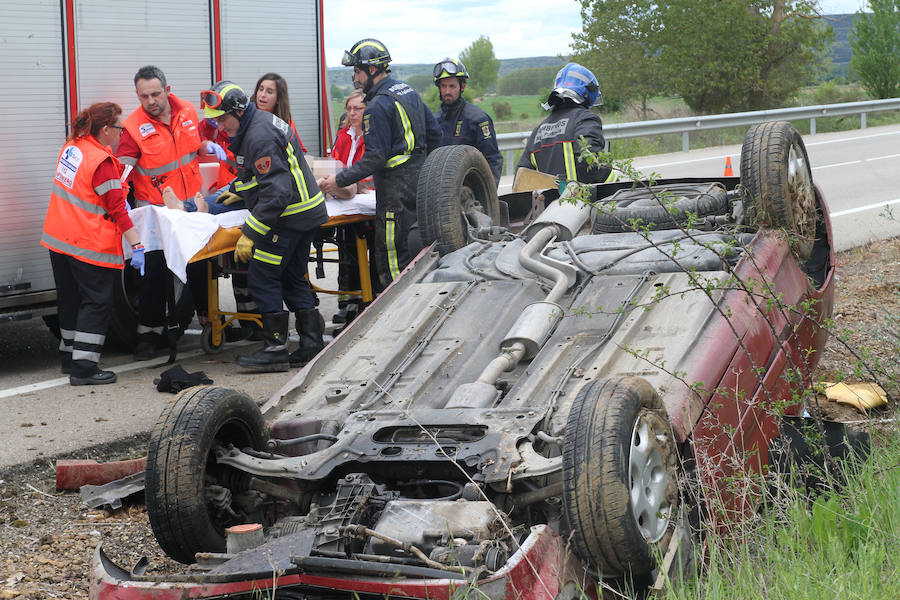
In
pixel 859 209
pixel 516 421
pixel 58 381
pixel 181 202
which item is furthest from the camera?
pixel 859 209

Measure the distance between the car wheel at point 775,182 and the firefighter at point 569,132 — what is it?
1.40 meters

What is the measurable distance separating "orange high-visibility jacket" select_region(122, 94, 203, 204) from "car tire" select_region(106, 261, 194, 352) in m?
0.58

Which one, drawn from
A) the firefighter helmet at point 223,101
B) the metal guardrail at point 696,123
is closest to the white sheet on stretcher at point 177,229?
the firefighter helmet at point 223,101

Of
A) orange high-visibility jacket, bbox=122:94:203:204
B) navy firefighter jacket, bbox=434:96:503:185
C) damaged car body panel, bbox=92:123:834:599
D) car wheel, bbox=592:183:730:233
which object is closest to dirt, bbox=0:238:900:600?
damaged car body panel, bbox=92:123:834:599

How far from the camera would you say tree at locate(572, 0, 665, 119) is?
3616 centimetres

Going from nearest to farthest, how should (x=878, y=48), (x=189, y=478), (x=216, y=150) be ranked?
(x=189, y=478) < (x=216, y=150) < (x=878, y=48)

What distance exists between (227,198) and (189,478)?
3907 millimetres

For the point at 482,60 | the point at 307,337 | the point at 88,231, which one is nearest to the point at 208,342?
the point at 307,337

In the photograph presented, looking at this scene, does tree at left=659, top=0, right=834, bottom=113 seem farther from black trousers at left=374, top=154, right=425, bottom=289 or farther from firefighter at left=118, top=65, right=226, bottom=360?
firefighter at left=118, top=65, right=226, bottom=360

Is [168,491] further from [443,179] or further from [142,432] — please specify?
[443,179]

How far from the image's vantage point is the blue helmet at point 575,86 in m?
6.67

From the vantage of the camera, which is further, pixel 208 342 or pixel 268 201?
pixel 208 342

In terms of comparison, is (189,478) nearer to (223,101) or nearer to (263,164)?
(263,164)

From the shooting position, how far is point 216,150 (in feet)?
25.4
